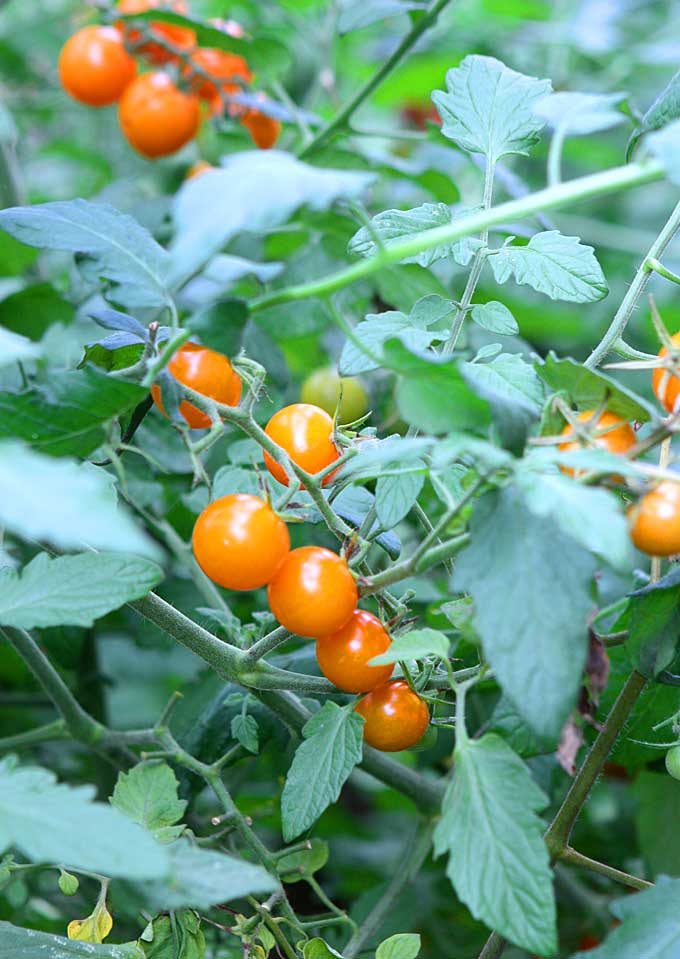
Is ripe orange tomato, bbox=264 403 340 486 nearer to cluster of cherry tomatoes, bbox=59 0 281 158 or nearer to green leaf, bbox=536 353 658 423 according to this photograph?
green leaf, bbox=536 353 658 423

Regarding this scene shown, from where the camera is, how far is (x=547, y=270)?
1.98 feet

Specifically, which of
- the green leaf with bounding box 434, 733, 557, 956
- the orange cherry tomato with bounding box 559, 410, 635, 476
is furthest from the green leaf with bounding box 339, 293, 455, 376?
the green leaf with bounding box 434, 733, 557, 956

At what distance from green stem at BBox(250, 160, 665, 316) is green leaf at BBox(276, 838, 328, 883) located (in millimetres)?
397

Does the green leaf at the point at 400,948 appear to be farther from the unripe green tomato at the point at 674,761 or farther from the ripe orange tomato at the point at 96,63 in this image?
the ripe orange tomato at the point at 96,63

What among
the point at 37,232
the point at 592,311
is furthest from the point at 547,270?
the point at 592,311

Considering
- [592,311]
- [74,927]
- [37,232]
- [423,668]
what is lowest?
[592,311]

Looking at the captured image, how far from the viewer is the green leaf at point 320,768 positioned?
0.56 meters

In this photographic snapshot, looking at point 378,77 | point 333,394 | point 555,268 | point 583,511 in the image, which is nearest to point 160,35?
point 378,77

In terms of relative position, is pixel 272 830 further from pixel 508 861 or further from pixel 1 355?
pixel 1 355

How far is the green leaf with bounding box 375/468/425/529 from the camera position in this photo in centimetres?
53

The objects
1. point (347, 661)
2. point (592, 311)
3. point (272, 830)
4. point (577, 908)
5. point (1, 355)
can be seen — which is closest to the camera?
point (1, 355)

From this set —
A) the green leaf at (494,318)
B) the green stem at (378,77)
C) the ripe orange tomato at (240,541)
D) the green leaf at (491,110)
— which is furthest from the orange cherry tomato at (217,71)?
the ripe orange tomato at (240,541)

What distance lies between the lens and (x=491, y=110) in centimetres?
66

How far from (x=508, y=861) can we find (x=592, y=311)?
1370 mm
